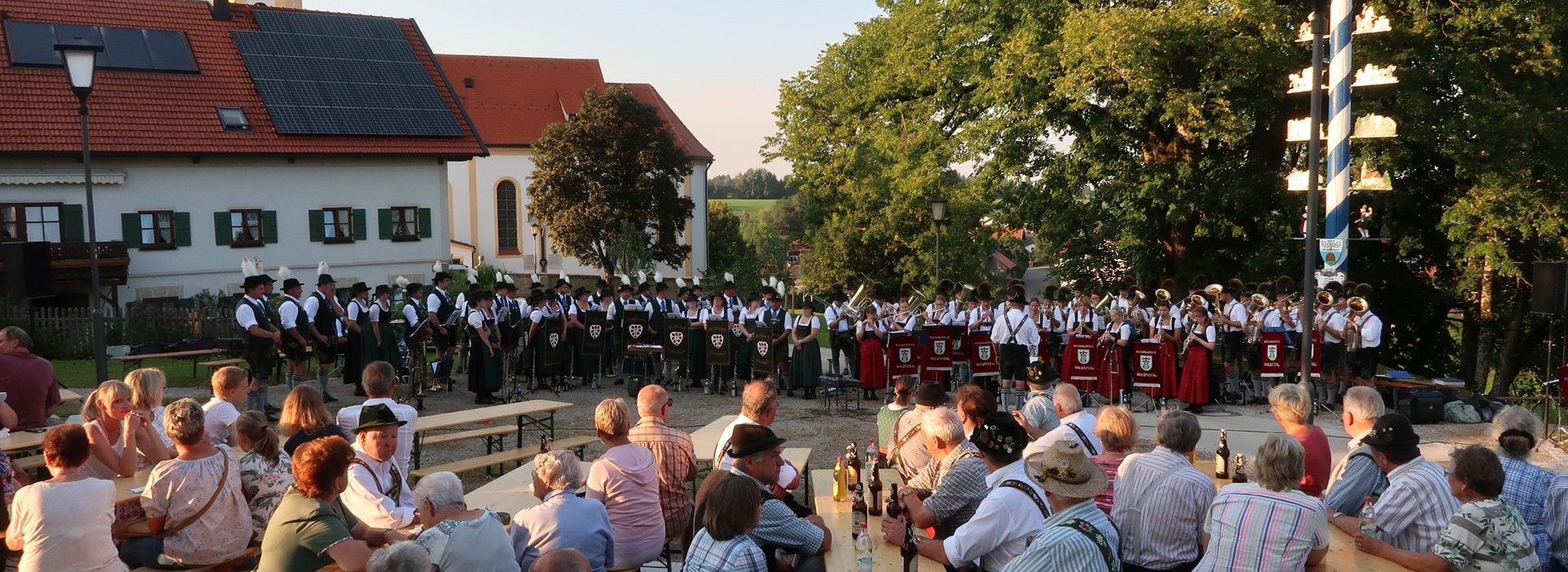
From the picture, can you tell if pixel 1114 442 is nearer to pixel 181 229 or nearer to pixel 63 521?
pixel 63 521

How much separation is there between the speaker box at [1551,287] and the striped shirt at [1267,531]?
10051mm

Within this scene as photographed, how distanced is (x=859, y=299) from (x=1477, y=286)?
1358cm

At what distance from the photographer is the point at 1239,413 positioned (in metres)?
15.9

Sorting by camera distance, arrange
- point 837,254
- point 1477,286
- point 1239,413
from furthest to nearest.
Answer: point 837,254
point 1477,286
point 1239,413

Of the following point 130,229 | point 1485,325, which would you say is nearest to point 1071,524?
point 1485,325

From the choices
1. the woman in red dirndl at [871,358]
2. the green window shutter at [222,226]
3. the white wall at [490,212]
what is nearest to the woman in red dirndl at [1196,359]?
the woman in red dirndl at [871,358]

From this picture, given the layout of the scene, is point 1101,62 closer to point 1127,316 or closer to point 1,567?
point 1127,316

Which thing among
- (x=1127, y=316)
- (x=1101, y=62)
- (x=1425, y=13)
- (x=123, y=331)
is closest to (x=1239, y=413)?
(x=1127, y=316)

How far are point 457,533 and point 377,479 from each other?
5.54 ft

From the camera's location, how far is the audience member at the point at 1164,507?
6.00 meters

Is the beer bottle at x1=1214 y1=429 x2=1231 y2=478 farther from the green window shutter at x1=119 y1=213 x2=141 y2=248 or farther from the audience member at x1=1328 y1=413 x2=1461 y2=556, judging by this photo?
the green window shutter at x1=119 y1=213 x2=141 y2=248

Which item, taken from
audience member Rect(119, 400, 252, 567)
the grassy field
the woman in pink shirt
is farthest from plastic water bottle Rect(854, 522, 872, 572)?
the grassy field

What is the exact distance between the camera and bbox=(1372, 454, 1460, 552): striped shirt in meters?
5.84

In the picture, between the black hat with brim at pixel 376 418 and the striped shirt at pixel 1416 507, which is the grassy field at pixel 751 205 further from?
the striped shirt at pixel 1416 507
